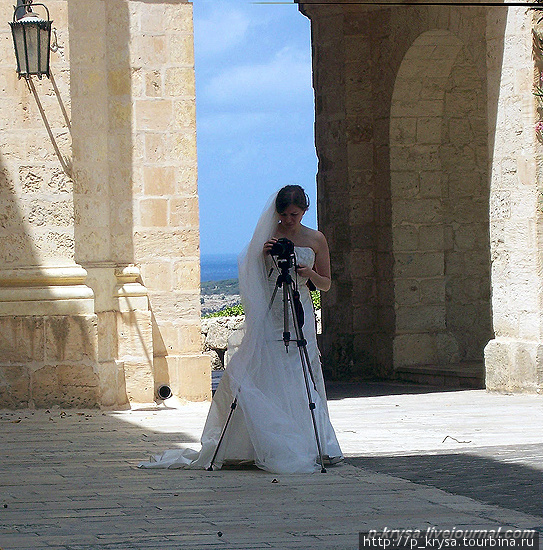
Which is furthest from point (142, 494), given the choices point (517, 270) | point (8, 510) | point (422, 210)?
point (422, 210)

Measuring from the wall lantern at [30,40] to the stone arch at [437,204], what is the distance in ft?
17.5

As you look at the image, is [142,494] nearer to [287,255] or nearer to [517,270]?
[287,255]

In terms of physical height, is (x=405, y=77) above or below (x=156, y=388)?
above

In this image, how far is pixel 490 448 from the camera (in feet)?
21.7

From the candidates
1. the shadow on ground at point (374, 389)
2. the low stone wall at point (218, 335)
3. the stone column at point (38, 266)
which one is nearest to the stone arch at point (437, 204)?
the shadow on ground at point (374, 389)

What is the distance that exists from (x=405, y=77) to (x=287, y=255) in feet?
23.8

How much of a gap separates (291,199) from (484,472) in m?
1.83

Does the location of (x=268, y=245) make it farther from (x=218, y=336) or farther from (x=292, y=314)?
(x=218, y=336)

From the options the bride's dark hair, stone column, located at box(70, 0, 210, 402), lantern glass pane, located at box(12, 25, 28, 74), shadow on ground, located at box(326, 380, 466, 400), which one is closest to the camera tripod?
the bride's dark hair

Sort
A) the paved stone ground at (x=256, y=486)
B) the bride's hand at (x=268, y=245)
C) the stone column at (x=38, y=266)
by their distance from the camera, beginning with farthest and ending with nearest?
the stone column at (x=38, y=266) < the bride's hand at (x=268, y=245) < the paved stone ground at (x=256, y=486)

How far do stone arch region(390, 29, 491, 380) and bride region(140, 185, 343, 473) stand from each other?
6.71 meters

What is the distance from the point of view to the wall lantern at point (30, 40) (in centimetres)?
869

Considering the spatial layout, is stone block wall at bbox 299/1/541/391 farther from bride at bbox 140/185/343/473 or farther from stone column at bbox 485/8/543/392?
bride at bbox 140/185/343/473

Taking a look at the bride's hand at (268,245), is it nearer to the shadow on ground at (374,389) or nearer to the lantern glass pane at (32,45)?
the lantern glass pane at (32,45)
